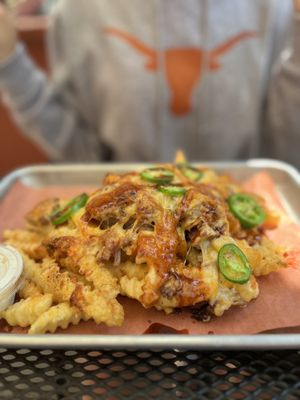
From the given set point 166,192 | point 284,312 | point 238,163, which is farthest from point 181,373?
point 238,163

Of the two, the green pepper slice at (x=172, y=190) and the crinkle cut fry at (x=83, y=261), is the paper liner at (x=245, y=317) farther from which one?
the green pepper slice at (x=172, y=190)

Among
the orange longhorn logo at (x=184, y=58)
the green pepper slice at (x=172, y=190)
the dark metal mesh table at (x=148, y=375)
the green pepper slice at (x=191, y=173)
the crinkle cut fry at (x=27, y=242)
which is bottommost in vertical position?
the dark metal mesh table at (x=148, y=375)

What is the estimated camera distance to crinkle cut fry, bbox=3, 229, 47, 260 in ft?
4.21

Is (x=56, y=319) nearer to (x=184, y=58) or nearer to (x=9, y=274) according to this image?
(x=9, y=274)

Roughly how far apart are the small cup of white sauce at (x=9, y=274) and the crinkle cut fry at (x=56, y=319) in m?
0.12

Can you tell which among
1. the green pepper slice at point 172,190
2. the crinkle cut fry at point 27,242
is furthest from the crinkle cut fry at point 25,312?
the green pepper slice at point 172,190

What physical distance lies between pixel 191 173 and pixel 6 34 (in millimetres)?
1458

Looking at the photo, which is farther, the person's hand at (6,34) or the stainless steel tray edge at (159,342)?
the person's hand at (6,34)

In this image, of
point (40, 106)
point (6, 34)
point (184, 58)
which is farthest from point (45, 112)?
point (184, 58)

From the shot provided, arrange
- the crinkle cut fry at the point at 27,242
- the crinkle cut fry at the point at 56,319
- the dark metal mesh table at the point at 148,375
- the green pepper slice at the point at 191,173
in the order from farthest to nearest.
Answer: the green pepper slice at the point at 191,173 < the crinkle cut fry at the point at 27,242 < the crinkle cut fry at the point at 56,319 < the dark metal mesh table at the point at 148,375

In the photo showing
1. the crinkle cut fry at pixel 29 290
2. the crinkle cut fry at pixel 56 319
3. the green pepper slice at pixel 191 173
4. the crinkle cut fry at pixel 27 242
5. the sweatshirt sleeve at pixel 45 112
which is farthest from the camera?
the sweatshirt sleeve at pixel 45 112

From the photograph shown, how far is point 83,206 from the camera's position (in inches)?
51.9

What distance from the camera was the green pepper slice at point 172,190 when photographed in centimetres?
122

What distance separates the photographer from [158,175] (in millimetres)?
1348
